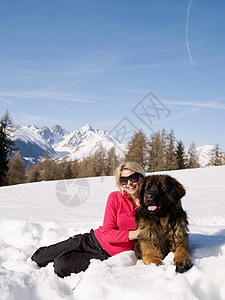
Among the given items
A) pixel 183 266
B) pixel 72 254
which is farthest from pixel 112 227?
pixel 183 266

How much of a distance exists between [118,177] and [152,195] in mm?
979

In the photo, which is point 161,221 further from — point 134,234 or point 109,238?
point 109,238

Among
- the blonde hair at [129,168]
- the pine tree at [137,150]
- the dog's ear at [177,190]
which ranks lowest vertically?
the dog's ear at [177,190]

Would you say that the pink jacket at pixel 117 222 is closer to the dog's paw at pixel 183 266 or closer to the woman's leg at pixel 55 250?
the woman's leg at pixel 55 250

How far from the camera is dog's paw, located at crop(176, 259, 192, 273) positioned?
2624mm

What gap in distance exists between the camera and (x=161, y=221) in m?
3.17

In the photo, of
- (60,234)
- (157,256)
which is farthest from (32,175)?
(157,256)

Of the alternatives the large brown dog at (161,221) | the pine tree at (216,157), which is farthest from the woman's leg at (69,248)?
the pine tree at (216,157)

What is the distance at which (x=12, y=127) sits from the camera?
2962cm

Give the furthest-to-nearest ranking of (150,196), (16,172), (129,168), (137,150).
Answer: (16,172) → (137,150) → (129,168) → (150,196)

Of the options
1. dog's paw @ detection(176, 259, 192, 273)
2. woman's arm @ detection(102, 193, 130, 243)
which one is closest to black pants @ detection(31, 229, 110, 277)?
woman's arm @ detection(102, 193, 130, 243)

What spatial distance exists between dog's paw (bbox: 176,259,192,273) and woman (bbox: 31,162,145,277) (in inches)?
28.9

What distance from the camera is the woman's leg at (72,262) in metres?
3.33

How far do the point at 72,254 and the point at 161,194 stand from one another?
152 centimetres
